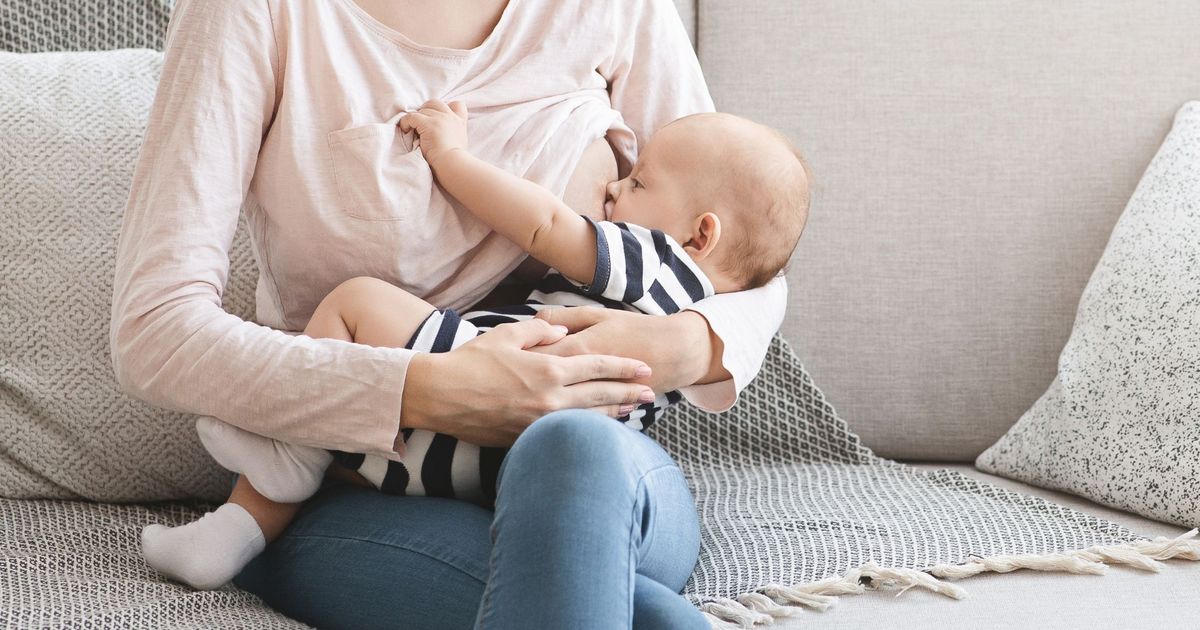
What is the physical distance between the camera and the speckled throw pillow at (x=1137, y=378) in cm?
141

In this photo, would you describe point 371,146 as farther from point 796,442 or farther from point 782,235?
point 796,442

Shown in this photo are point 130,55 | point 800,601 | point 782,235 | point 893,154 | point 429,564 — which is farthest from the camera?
point 893,154

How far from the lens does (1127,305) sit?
1.52 metres

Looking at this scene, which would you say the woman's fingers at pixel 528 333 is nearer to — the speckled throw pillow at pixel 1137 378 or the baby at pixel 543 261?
the baby at pixel 543 261

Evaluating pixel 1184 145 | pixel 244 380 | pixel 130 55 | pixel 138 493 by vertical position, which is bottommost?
pixel 138 493

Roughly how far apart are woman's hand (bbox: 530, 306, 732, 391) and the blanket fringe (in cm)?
26

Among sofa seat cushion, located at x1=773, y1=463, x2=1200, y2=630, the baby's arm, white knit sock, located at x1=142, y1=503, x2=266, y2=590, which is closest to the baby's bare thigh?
the baby's arm

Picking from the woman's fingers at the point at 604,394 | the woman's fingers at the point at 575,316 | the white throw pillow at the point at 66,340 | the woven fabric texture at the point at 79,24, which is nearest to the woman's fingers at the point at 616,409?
the woman's fingers at the point at 604,394

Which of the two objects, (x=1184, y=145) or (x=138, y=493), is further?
(x=1184, y=145)

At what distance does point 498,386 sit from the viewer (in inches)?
44.4

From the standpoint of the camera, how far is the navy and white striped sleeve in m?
1.23

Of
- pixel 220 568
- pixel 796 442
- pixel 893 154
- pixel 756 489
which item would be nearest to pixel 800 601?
pixel 756 489

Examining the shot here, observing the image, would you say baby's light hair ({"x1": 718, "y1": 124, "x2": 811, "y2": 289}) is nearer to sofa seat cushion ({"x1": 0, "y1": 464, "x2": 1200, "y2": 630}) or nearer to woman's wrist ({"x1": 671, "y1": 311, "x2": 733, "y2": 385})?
woman's wrist ({"x1": 671, "y1": 311, "x2": 733, "y2": 385})

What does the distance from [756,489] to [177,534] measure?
79 cm
